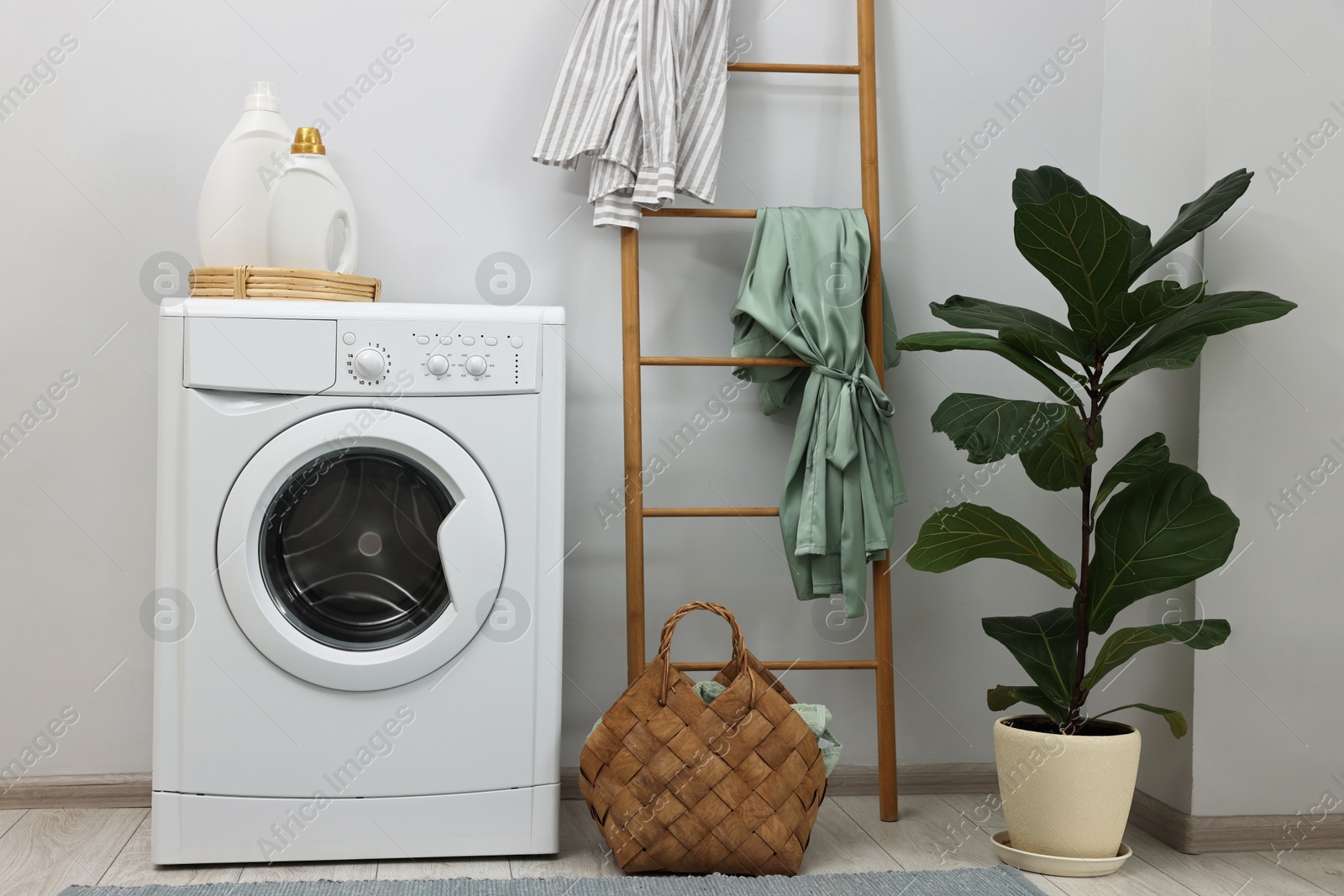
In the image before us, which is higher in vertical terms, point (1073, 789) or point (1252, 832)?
point (1073, 789)

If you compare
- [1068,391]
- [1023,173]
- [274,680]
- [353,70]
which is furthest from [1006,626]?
[353,70]

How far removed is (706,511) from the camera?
191 centimetres

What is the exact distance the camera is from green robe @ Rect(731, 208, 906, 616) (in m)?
1.85

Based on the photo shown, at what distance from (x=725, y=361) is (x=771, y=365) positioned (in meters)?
0.09

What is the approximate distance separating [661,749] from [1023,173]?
1.11 meters

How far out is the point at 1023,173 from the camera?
66.6 inches

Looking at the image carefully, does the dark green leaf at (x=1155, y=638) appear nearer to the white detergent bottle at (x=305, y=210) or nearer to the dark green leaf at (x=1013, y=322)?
the dark green leaf at (x=1013, y=322)

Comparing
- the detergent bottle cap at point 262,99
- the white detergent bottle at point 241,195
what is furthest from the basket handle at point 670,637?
the detergent bottle cap at point 262,99

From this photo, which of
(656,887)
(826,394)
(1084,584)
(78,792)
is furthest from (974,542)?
(78,792)

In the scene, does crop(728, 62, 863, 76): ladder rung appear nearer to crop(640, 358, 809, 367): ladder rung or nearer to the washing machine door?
crop(640, 358, 809, 367): ladder rung

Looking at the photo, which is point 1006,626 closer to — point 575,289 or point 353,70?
point 575,289

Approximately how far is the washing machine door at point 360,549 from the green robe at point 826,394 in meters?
0.61

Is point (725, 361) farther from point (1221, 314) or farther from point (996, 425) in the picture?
point (1221, 314)

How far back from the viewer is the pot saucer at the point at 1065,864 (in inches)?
61.4
